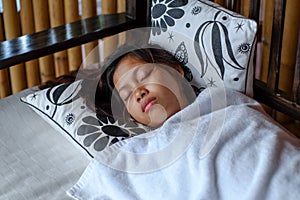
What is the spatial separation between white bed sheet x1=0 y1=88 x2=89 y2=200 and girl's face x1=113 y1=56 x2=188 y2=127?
0.56 ft

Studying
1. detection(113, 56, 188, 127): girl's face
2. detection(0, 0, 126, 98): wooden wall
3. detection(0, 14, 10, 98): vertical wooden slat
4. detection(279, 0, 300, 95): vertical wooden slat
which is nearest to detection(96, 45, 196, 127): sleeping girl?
detection(113, 56, 188, 127): girl's face

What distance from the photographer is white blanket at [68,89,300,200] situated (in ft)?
3.29

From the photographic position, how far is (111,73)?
133cm

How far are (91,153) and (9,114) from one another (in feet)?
1.20

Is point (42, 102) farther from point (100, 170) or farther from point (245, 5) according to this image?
point (245, 5)

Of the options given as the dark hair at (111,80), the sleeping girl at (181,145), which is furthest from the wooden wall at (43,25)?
the sleeping girl at (181,145)

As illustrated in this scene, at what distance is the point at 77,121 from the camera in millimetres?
1264

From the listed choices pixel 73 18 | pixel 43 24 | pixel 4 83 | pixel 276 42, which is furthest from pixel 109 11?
pixel 276 42

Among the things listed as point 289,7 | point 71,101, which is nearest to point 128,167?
point 71,101

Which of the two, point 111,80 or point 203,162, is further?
point 111,80

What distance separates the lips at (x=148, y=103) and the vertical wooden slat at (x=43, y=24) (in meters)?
0.79

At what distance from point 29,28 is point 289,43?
0.93 m

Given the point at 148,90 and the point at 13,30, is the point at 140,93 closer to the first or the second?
the point at 148,90

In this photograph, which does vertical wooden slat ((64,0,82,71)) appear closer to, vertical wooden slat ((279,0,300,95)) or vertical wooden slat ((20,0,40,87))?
vertical wooden slat ((20,0,40,87))
